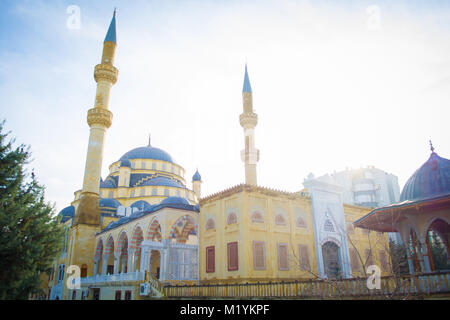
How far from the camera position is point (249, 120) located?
26016 millimetres

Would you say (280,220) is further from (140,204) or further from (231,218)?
(140,204)

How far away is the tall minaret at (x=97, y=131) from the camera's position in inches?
1062

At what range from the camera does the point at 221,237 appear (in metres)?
18.0

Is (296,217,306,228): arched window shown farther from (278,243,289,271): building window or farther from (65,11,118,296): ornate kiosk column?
(65,11,118,296): ornate kiosk column

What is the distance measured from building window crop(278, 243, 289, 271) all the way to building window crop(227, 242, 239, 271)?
2424 millimetres

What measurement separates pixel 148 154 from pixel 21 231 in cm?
3567

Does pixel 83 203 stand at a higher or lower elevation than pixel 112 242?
higher

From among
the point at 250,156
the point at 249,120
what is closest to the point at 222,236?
the point at 250,156

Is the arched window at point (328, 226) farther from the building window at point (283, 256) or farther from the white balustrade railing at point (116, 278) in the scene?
the white balustrade railing at point (116, 278)
